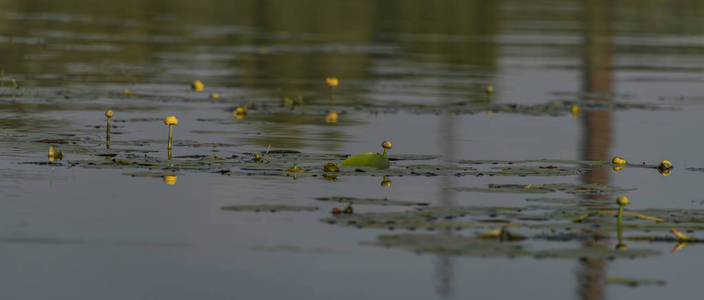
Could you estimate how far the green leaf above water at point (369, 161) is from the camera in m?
12.7

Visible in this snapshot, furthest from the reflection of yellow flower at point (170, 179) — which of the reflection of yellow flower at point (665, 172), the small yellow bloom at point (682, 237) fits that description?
the reflection of yellow flower at point (665, 172)

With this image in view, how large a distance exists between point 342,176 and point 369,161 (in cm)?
35

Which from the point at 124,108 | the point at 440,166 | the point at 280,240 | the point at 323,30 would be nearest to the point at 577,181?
the point at 440,166

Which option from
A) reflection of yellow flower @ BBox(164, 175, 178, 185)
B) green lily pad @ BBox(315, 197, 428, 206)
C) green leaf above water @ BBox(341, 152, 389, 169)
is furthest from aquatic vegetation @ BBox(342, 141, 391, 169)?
green lily pad @ BBox(315, 197, 428, 206)

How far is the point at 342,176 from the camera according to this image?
12492 millimetres

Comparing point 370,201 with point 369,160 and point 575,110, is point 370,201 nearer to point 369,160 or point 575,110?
point 369,160

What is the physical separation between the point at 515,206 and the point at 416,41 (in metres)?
28.1

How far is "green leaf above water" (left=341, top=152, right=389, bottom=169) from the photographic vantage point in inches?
502

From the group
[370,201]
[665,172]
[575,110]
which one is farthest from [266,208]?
[575,110]

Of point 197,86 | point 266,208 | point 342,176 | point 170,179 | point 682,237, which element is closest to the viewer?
point 682,237

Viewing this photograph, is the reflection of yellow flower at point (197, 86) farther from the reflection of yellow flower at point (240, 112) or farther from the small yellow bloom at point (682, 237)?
the small yellow bloom at point (682, 237)

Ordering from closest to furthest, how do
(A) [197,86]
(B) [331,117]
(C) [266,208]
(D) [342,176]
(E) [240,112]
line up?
1. (C) [266,208]
2. (D) [342,176]
3. (E) [240,112]
4. (B) [331,117]
5. (A) [197,86]

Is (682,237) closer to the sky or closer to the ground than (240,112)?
closer to the ground

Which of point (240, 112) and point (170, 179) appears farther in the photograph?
point (240, 112)
